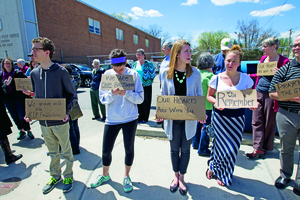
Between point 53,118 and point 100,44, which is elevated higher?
point 100,44

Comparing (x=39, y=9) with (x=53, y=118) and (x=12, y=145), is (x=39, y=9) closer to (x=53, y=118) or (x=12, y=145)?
(x=12, y=145)

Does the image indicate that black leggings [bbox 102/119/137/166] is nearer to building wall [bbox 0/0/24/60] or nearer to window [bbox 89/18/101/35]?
building wall [bbox 0/0/24/60]

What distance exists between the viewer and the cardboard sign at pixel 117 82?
7.43 feet

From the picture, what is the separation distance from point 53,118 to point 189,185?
2.21m

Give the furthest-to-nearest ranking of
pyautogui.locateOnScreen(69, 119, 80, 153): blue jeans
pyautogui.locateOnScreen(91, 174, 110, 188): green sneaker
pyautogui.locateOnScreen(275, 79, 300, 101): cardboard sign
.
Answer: pyautogui.locateOnScreen(69, 119, 80, 153): blue jeans, pyautogui.locateOnScreen(91, 174, 110, 188): green sneaker, pyautogui.locateOnScreen(275, 79, 300, 101): cardboard sign

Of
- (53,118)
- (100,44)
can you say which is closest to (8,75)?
(53,118)

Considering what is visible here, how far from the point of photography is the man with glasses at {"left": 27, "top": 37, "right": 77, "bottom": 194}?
7.77ft

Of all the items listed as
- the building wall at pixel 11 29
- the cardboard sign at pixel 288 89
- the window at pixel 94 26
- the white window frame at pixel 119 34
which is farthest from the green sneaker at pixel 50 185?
the white window frame at pixel 119 34

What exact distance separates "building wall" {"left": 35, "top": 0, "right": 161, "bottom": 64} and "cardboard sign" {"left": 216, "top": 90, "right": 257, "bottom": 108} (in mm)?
18468

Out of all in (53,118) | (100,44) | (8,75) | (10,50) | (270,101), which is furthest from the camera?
(100,44)

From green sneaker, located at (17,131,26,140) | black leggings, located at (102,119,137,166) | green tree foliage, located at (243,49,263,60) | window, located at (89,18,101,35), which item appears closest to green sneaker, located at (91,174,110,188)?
black leggings, located at (102,119,137,166)

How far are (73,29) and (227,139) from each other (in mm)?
21278

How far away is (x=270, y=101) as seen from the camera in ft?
9.87

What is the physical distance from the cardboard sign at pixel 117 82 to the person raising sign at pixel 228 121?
1.19m
